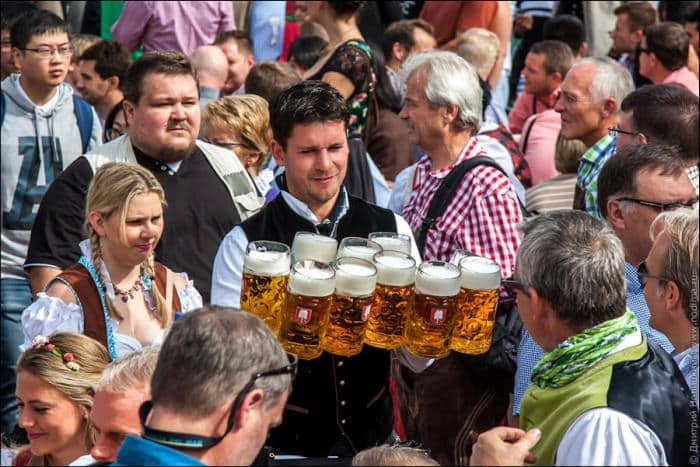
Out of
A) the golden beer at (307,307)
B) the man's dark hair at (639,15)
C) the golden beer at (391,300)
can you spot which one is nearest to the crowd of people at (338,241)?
the golden beer at (307,307)

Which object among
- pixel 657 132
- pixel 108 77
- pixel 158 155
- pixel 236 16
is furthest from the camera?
pixel 236 16

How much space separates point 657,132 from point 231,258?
7.33 feet

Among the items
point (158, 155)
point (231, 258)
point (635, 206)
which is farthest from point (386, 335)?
point (158, 155)

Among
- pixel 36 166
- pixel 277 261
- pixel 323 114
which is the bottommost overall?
pixel 36 166

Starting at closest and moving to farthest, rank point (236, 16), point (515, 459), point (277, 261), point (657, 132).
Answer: point (515, 459) < point (277, 261) < point (657, 132) < point (236, 16)

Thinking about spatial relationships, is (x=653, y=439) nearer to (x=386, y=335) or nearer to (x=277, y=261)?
(x=386, y=335)

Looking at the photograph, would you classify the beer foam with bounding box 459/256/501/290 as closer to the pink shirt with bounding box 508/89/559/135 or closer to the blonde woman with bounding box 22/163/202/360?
the blonde woman with bounding box 22/163/202/360

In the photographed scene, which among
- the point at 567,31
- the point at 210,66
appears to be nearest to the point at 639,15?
the point at 567,31

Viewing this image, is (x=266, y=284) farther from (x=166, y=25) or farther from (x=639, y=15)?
(x=639, y=15)

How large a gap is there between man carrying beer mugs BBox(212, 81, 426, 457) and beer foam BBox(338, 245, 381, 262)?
0.37 metres

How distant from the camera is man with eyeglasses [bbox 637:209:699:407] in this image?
3.00 m

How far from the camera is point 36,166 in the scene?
18.2 feet

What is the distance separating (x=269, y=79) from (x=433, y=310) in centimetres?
334

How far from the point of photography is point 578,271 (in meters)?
2.62
